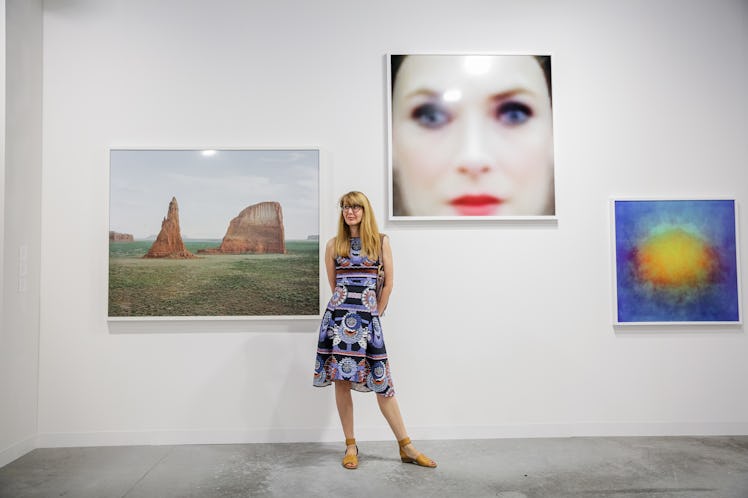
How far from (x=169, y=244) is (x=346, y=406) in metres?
1.63

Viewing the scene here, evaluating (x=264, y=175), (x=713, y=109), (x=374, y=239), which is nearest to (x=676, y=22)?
(x=713, y=109)

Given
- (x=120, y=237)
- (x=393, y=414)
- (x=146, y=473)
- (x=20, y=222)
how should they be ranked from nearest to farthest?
1. (x=146, y=473)
2. (x=393, y=414)
3. (x=20, y=222)
4. (x=120, y=237)

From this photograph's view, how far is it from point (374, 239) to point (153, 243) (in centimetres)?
157

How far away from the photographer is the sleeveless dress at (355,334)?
9.59ft

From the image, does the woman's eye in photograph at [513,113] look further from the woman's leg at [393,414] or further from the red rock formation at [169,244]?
the red rock formation at [169,244]

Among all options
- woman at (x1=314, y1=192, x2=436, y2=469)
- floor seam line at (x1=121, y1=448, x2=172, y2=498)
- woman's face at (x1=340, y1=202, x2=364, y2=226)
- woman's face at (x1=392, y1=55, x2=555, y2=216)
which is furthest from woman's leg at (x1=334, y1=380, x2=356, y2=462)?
woman's face at (x1=392, y1=55, x2=555, y2=216)

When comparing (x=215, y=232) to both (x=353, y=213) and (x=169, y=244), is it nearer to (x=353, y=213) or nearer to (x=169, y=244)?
(x=169, y=244)

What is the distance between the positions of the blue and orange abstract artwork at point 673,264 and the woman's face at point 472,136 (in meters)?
0.61

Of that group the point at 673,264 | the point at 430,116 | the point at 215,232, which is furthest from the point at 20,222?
the point at 673,264

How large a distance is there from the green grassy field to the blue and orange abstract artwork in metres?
2.15

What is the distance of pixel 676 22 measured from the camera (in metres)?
3.57

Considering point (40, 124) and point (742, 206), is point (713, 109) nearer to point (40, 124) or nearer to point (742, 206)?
point (742, 206)

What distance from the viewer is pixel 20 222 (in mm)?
3232

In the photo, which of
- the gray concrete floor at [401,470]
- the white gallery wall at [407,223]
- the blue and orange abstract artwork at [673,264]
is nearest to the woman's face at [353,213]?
the white gallery wall at [407,223]
